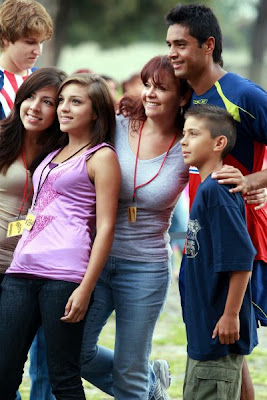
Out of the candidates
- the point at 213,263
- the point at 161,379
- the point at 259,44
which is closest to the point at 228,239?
the point at 213,263

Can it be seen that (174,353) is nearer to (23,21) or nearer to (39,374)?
(39,374)

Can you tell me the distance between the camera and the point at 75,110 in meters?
3.60

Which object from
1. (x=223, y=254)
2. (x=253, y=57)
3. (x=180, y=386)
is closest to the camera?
(x=223, y=254)

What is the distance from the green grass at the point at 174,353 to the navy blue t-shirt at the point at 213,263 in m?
1.72

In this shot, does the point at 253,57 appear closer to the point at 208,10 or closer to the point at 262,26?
the point at 262,26

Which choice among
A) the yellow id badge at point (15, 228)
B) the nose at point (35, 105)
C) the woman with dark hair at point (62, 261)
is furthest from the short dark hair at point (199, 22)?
the yellow id badge at point (15, 228)

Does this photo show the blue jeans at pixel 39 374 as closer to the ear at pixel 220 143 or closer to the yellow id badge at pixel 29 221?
the yellow id badge at pixel 29 221

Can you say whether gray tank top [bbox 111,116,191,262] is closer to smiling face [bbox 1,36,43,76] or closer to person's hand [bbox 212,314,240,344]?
person's hand [bbox 212,314,240,344]

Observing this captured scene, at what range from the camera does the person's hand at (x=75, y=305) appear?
3387 mm

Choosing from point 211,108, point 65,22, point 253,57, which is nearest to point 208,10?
point 211,108

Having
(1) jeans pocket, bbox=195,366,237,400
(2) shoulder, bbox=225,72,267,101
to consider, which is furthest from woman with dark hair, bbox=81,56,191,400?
(1) jeans pocket, bbox=195,366,237,400

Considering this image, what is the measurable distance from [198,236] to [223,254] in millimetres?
148

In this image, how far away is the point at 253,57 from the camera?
27344mm

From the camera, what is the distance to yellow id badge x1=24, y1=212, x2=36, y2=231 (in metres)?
3.54
